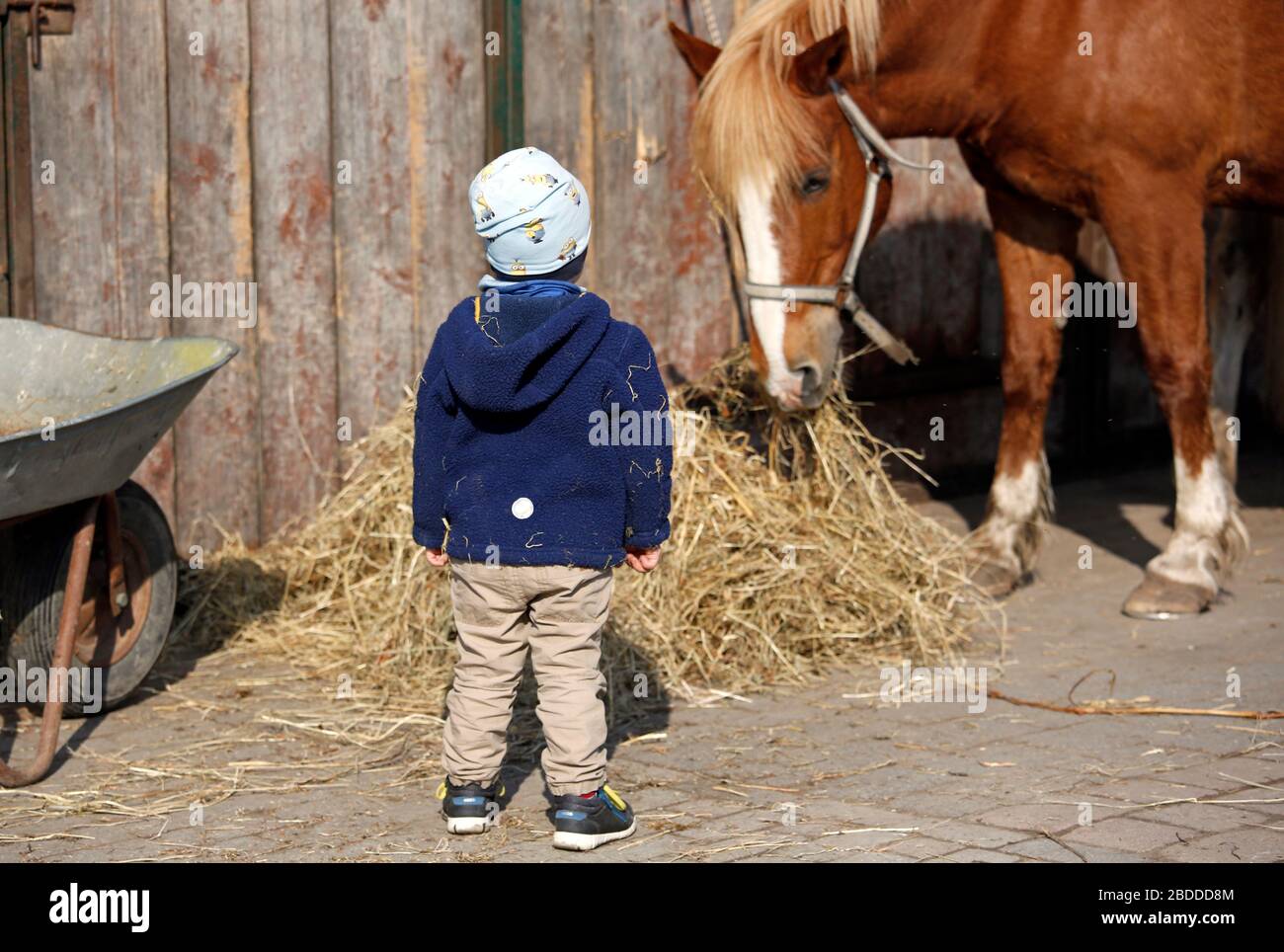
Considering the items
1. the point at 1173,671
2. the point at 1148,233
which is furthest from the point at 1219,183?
the point at 1173,671

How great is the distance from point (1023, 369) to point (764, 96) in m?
1.44

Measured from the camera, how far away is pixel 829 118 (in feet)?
16.4

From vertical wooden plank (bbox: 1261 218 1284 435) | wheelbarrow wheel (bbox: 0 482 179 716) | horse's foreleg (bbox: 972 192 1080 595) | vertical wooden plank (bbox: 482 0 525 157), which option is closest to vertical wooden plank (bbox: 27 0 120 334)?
wheelbarrow wheel (bbox: 0 482 179 716)

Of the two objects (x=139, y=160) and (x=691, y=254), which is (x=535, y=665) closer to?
(x=139, y=160)

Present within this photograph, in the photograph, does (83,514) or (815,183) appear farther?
(815,183)

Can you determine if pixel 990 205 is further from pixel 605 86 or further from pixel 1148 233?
pixel 605 86

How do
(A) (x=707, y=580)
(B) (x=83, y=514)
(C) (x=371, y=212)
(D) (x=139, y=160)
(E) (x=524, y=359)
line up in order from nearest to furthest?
(E) (x=524, y=359) → (B) (x=83, y=514) → (A) (x=707, y=580) → (D) (x=139, y=160) → (C) (x=371, y=212)

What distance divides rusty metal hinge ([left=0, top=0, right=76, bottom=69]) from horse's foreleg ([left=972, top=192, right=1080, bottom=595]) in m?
2.90

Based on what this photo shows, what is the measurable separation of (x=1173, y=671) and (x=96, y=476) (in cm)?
283

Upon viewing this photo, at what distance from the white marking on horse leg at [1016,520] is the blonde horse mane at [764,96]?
1408mm

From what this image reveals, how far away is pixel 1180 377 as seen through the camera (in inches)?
205

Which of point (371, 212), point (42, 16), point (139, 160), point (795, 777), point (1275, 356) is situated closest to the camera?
point (795, 777)

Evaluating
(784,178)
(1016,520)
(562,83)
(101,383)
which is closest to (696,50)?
(784,178)

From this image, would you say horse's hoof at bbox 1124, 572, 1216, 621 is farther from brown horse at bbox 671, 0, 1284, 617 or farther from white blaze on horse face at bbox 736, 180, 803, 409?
white blaze on horse face at bbox 736, 180, 803, 409
